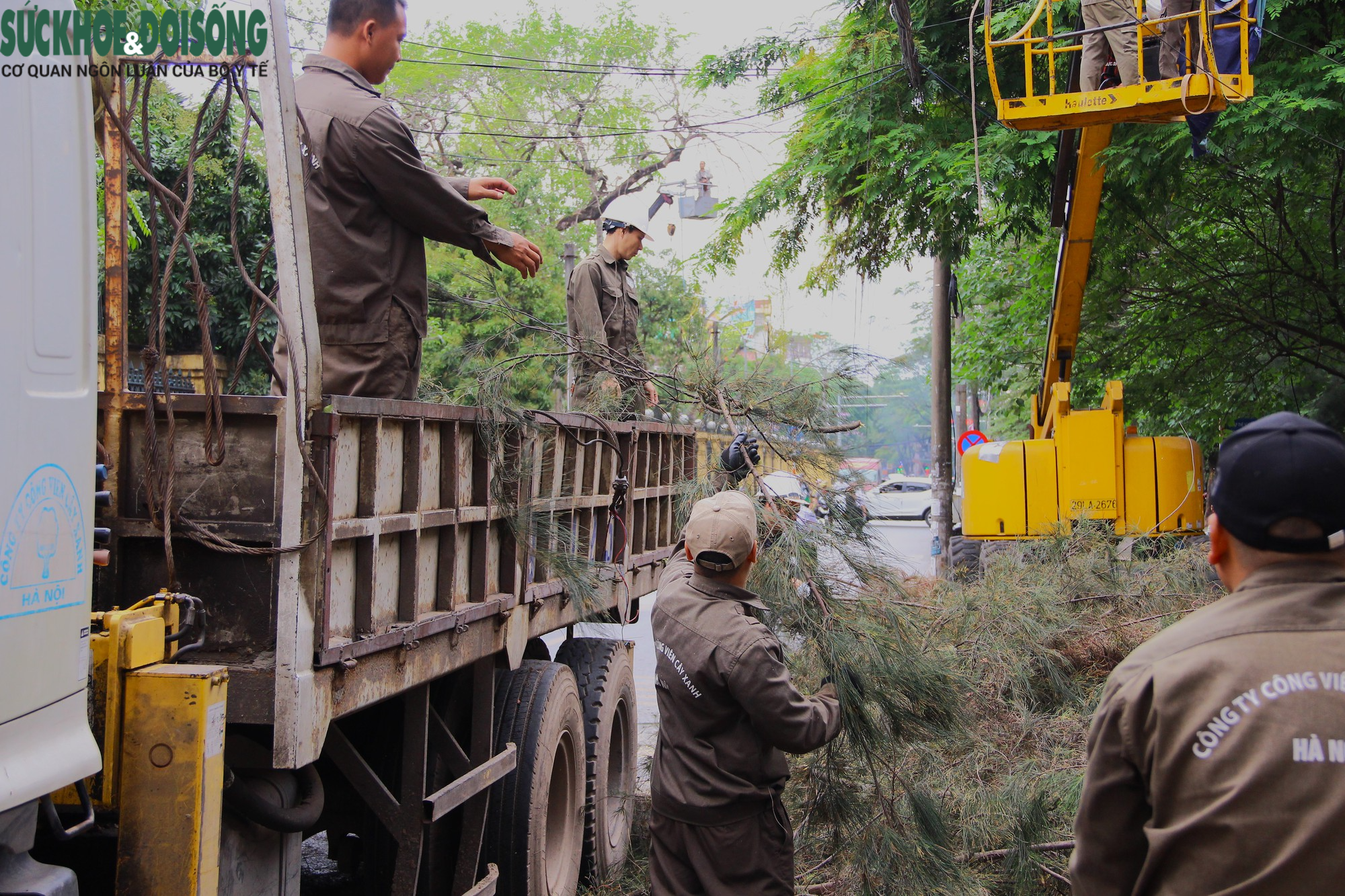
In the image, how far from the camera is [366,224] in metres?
3.50

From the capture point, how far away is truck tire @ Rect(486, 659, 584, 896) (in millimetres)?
3959

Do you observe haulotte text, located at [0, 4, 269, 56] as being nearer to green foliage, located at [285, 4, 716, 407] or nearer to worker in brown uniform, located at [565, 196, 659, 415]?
worker in brown uniform, located at [565, 196, 659, 415]

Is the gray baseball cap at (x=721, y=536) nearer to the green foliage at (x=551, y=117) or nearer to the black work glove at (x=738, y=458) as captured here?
the black work glove at (x=738, y=458)

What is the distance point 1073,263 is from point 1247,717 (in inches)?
339

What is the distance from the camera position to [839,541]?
4.39m

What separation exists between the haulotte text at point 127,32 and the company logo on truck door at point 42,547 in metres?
0.80

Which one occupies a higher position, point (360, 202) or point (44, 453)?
point (360, 202)

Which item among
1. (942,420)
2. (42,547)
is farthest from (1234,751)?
(942,420)

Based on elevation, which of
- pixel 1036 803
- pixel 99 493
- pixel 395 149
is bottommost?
pixel 1036 803

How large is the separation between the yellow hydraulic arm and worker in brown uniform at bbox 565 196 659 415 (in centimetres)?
400

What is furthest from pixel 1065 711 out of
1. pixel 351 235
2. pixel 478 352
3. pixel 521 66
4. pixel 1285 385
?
pixel 521 66

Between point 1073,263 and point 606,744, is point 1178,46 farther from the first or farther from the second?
point 606,744

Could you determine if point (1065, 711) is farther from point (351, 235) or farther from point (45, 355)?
point (45, 355)

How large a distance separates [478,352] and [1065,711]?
137 inches
